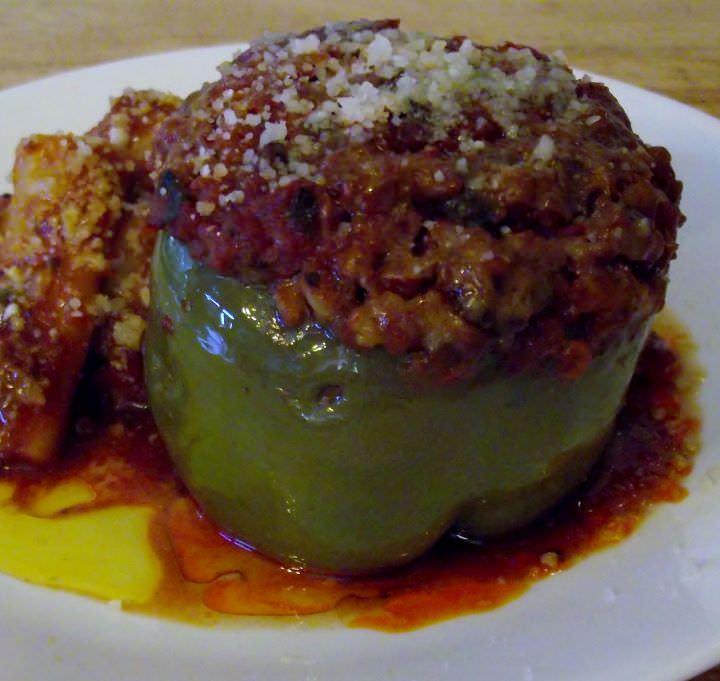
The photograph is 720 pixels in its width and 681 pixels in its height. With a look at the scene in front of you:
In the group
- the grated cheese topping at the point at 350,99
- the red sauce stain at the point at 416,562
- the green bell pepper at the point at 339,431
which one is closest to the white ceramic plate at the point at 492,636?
the red sauce stain at the point at 416,562

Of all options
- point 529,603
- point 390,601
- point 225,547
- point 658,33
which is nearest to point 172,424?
point 225,547

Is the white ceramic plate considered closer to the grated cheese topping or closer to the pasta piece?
the pasta piece

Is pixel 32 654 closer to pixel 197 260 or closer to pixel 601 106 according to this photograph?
pixel 197 260

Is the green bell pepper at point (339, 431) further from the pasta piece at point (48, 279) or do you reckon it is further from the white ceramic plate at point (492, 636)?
the pasta piece at point (48, 279)

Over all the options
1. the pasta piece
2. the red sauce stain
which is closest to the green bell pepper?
the red sauce stain

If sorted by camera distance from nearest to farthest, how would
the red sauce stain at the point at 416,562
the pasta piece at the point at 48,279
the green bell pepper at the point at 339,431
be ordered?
1. the green bell pepper at the point at 339,431
2. the red sauce stain at the point at 416,562
3. the pasta piece at the point at 48,279
